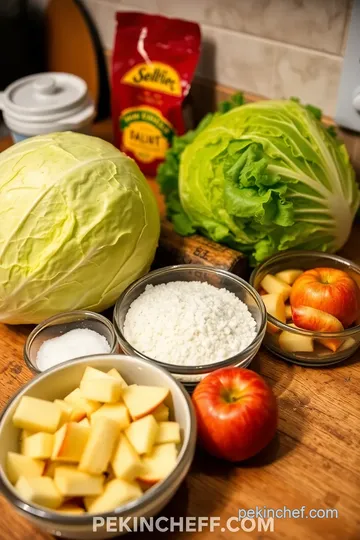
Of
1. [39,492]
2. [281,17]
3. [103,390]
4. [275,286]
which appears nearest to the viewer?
[39,492]

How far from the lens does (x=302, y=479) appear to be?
803 mm

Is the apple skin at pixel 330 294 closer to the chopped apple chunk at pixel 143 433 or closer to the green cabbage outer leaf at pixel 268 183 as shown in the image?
the green cabbage outer leaf at pixel 268 183

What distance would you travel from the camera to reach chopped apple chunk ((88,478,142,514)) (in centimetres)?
69

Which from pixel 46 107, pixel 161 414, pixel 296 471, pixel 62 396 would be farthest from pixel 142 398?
pixel 46 107

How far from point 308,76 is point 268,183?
41cm

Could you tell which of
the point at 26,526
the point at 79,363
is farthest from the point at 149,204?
the point at 26,526

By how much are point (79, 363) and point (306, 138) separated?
2.00 feet

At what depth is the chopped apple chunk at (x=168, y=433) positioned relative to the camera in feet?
2.47

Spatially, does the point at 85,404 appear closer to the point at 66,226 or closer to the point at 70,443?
the point at 70,443

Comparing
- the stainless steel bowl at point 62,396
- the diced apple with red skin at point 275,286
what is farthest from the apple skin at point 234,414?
the diced apple with red skin at point 275,286

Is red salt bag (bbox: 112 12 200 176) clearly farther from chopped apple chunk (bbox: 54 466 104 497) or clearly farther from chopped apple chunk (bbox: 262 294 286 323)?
chopped apple chunk (bbox: 54 466 104 497)

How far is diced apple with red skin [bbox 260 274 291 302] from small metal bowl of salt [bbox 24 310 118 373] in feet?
1.01

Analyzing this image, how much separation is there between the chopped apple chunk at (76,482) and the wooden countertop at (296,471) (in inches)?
4.0

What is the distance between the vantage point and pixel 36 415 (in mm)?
760
